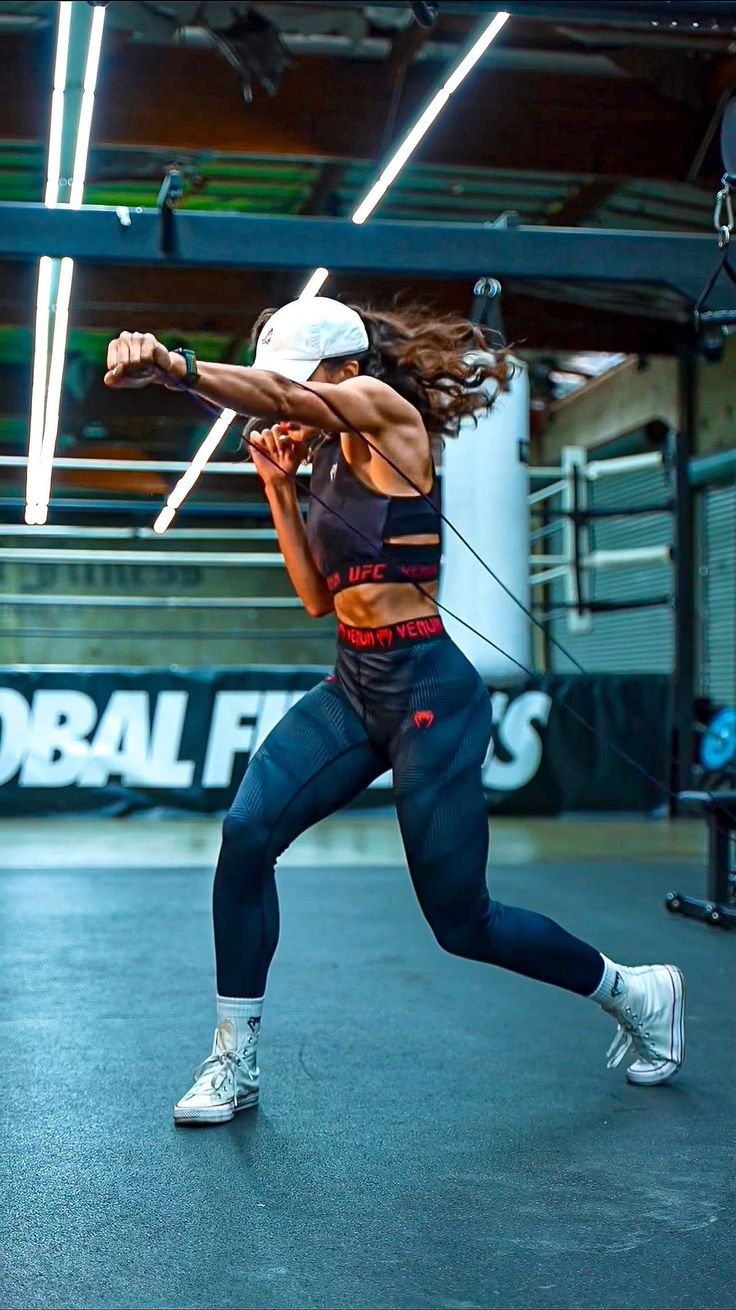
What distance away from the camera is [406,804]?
9.29ft

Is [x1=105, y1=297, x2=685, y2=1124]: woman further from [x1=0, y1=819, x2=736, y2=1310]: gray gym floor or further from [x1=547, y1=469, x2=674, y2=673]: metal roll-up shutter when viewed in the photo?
[x1=547, y1=469, x2=674, y2=673]: metal roll-up shutter

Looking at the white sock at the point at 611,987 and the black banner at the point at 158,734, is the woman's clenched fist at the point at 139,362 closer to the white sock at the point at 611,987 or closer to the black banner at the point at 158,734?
the white sock at the point at 611,987

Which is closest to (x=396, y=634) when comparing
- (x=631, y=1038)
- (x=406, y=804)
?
(x=406, y=804)

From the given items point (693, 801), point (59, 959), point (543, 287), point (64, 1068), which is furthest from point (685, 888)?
point (543, 287)

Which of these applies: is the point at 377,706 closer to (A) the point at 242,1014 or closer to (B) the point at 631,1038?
(A) the point at 242,1014

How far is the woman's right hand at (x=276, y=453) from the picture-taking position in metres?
3.02

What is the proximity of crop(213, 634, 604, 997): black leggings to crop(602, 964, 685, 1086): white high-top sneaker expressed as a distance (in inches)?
4.7

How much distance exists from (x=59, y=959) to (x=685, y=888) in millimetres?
3104

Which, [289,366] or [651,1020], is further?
[651,1020]

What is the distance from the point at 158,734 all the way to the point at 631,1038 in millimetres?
7236

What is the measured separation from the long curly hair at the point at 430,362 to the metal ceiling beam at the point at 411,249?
186 cm

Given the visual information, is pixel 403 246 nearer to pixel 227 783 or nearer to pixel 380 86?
pixel 380 86

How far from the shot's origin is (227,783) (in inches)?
396

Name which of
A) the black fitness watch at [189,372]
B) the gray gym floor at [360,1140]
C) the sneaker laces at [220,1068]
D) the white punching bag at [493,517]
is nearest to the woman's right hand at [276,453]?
the black fitness watch at [189,372]
